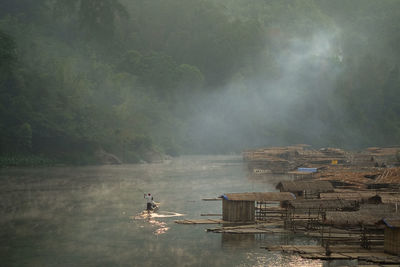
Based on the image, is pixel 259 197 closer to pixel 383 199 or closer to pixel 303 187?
pixel 303 187

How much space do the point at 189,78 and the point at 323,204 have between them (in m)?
89.1

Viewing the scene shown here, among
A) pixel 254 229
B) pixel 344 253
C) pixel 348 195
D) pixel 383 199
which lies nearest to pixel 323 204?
pixel 348 195

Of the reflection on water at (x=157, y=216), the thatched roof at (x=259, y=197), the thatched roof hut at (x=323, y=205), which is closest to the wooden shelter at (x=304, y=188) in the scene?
the thatched roof at (x=259, y=197)

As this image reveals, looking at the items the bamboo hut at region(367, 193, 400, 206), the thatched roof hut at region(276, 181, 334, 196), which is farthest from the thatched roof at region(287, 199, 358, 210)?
the thatched roof hut at region(276, 181, 334, 196)

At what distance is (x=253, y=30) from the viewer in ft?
431

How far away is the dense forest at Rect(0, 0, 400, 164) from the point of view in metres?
74.4

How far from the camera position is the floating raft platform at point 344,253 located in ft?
63.3

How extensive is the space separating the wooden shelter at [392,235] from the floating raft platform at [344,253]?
23 centimetres

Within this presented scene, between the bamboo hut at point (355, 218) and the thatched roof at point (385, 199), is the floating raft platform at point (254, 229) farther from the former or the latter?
the thatched roof at point (385, 199)

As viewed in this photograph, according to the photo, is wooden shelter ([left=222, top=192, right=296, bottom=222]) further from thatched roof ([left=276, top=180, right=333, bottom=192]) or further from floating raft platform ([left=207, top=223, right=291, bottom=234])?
thatched roof ([left=276, top=180, right=333, bottom=192])

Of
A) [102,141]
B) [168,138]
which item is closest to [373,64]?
[168,138]

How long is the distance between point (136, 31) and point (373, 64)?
168 feet

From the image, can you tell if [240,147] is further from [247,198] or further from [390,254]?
[390,254]

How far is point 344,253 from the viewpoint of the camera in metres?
20.5
